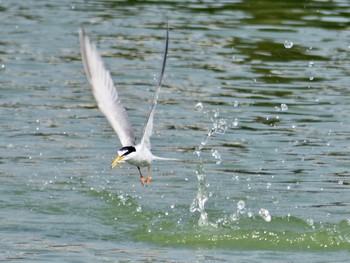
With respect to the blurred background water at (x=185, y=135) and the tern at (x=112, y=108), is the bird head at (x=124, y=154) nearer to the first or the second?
the tern at (x=112, y=108)

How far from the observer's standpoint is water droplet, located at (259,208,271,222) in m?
12.3

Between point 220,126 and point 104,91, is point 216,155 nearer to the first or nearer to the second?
point 220,126

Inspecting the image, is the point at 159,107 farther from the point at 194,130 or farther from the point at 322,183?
the point at 322,183

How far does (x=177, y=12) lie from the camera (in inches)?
971

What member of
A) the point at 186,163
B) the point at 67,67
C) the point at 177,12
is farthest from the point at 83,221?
the point at 177,12

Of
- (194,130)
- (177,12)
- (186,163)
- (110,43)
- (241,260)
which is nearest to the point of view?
(241,260)

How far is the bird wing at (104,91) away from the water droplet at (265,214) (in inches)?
63.2

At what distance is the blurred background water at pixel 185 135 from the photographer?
11656 mm

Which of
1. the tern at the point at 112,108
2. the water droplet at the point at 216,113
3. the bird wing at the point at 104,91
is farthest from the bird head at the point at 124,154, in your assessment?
the water droplet at the point at 216,113

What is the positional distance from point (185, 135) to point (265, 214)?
3.64 m

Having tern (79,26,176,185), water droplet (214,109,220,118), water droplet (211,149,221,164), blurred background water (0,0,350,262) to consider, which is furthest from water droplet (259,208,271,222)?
water droplet (214,109,220,118)

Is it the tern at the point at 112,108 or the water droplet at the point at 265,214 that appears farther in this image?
the water droplet at the point at 265,214

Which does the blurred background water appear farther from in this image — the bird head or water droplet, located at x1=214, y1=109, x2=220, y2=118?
the bird head

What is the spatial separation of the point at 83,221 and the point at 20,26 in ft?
36.8
